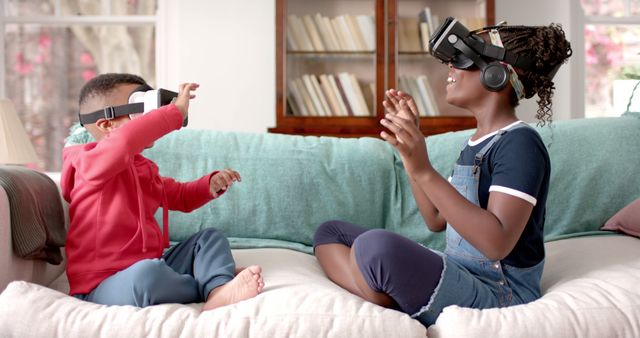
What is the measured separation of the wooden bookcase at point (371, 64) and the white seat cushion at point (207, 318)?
221cm

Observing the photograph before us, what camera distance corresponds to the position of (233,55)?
3.98 meters

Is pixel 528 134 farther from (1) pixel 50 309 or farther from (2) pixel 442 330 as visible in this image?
(1) pixel 50 309

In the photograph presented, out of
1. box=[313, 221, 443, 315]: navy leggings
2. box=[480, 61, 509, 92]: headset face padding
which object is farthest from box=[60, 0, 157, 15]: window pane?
box=[313, 221, 443, 315]: navy leggings

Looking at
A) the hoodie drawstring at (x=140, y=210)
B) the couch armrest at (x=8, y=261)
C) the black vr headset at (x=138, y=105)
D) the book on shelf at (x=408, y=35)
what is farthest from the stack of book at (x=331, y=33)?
the couch armrest at (x=8, y=261)

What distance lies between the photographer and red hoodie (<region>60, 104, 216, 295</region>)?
155cm

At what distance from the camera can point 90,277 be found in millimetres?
1548

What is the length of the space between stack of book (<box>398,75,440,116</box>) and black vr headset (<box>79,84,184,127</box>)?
6.59 ft

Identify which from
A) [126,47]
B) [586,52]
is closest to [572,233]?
[586,52]

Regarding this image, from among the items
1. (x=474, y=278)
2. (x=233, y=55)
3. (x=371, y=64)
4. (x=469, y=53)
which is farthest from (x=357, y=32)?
(x=474, y=278)

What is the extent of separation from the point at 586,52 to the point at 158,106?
3351mm

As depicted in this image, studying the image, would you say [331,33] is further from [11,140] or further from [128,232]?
[128,232]

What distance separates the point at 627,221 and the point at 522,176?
771 mm

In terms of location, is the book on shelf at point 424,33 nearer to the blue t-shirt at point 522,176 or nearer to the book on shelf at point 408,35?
the book on shelf at point 408,35

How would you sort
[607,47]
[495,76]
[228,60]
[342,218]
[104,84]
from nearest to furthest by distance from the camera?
[495,76], [104,84], [342,218], [228,60], [607,47]
